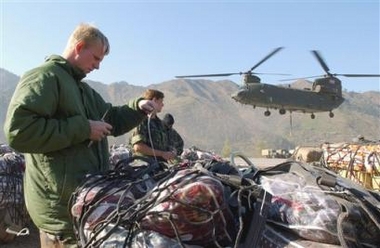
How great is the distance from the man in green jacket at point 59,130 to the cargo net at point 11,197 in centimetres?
402

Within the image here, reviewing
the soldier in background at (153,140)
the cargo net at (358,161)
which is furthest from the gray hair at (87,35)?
the cargo net at (358,161)

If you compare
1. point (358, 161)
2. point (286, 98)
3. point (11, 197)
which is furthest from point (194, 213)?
point (286, 98)

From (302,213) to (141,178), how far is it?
0.81 meters

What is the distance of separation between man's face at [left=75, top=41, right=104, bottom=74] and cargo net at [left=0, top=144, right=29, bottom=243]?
425cm

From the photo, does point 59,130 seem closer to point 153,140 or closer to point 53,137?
point 53,137

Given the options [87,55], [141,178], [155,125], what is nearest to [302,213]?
[141,178]

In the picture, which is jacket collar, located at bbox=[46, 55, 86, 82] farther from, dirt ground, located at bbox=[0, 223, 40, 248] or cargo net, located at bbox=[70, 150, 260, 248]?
dirt ground, located at bbox=[0, 223, 40, 248]

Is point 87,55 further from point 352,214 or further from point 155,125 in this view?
point 155,125

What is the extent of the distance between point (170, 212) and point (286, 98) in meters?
33.7

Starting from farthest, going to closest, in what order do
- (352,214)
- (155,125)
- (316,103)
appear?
(316,103), (155,125), (352,214)

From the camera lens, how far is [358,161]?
774 centimetres

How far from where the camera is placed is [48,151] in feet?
8.43

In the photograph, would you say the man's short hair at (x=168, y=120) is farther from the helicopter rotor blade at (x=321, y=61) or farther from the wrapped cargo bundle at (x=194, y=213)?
the helicopter rotor blade at (x=321, y=61)

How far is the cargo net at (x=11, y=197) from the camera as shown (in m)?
6.59
